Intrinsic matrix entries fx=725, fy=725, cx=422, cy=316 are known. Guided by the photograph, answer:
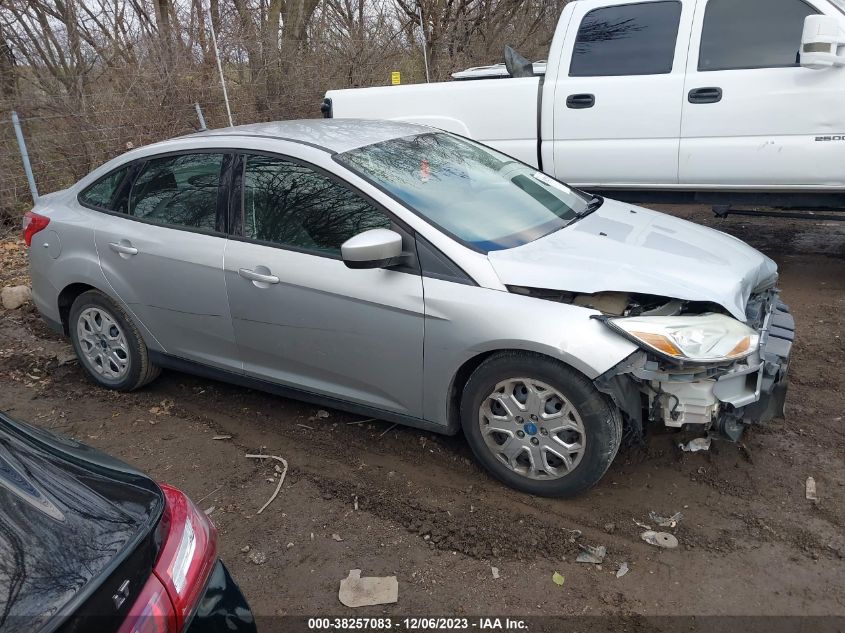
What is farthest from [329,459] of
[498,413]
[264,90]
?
[264,90]

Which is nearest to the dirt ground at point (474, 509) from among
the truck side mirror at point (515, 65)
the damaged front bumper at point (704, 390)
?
the damaged front bumper at point (704, 390)

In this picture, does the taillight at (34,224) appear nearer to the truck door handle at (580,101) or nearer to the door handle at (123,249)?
the door handle at (123,249)

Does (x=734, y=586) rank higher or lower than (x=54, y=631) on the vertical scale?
lower

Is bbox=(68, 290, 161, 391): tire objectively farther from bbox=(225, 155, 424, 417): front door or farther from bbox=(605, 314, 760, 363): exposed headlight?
bbox=(605, 314, 760, 363): exposed headlight

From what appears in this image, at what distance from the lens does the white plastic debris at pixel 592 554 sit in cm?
298

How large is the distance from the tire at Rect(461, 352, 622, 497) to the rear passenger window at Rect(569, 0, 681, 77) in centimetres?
380

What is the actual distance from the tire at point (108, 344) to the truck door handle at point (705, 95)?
14.7ft

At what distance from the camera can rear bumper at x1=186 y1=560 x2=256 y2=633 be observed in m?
1.79

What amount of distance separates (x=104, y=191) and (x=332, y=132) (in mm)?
1539

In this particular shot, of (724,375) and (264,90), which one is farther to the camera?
(264,90)

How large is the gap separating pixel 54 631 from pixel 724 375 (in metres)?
2.59

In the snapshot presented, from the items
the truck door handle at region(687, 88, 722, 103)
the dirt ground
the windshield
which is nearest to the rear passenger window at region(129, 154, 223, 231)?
the windshield

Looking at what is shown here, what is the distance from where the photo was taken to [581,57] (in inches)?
245

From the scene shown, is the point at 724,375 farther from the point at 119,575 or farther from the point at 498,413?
the point at 119,575
